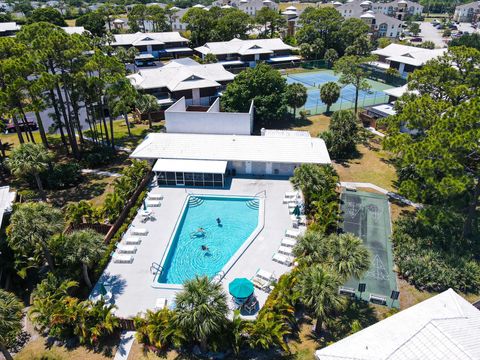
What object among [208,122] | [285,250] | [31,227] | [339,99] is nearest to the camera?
[31,227]

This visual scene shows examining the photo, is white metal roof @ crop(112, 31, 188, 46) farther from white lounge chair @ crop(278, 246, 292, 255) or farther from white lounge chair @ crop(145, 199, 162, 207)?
white lounge chair @ crop(278, 246, 292, 255)

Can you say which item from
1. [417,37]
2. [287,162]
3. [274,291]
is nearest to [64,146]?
[287,162]

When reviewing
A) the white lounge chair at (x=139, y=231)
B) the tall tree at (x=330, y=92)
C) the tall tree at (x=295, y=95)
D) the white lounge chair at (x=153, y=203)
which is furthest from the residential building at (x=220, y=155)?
the tall tree at (x=330, y=92)

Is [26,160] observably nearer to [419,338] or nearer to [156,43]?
[419,338]

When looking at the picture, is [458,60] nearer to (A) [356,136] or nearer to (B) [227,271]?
(A) [356,136]

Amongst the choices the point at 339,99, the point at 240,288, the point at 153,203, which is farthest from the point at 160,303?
the point at 339,99
